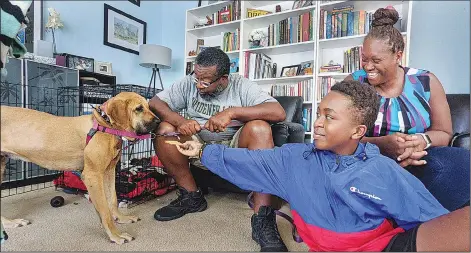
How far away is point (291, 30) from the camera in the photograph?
314 cm

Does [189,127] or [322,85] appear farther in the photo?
[322,85]

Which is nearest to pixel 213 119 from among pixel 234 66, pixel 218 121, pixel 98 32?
pixel 218 121

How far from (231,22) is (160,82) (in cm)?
141

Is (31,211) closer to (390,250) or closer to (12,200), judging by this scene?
(12,200)

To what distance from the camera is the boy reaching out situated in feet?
2.89

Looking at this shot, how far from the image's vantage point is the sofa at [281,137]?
1.69 metres

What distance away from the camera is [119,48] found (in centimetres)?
368

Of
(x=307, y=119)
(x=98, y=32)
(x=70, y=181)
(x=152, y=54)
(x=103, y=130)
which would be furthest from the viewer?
(x=152, y=54)

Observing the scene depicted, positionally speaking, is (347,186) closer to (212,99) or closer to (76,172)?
(212,99)

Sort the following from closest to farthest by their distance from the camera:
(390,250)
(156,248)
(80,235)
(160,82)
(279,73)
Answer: (390,250)
(156,248)
(80,235)
(279,73)
(160,82)

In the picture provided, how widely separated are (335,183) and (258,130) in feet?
1.79

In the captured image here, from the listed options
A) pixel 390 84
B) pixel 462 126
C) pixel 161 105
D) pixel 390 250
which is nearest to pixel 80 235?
pixel 161 105

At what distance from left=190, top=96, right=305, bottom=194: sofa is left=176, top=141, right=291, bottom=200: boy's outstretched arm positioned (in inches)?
24.8

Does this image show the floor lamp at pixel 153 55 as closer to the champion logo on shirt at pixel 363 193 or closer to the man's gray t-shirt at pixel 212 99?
the man's gray t-shirt at pixel 212 99
